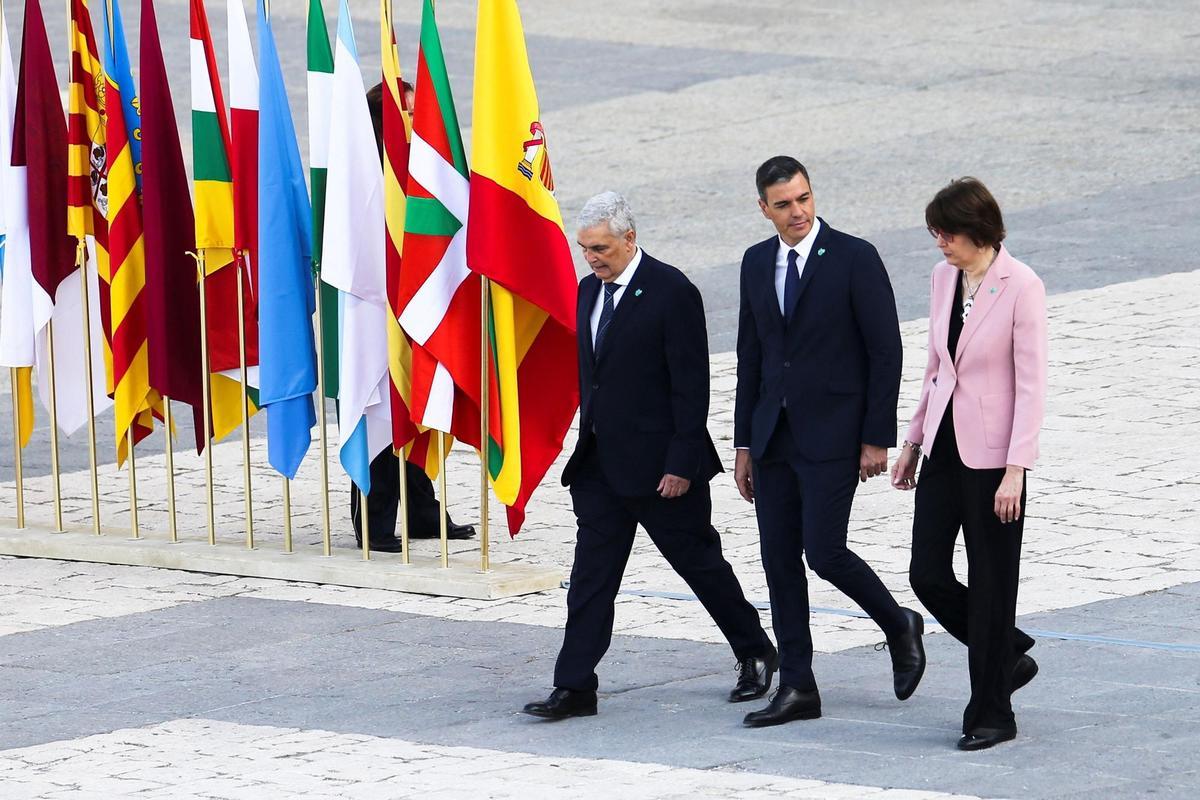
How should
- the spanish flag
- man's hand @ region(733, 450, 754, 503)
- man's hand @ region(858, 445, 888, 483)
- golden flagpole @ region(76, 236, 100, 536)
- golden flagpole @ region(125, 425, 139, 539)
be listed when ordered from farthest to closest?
golden flagpole @ region(76, 236, 100, 536) < golden flagpole @ region(125, 425, 139, 539) < the spanish flag < man's hand @ region(733, 450, 754, 503) < man's hand @ region(858, 445, 888, 483)

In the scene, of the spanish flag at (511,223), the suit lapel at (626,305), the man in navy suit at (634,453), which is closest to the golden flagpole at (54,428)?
the spanish flag at (511,223)

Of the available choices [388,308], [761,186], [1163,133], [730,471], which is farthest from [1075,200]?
[761,186]

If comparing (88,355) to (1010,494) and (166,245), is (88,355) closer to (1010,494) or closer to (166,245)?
(166,245)

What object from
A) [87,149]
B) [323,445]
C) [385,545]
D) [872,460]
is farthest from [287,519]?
[872,460]

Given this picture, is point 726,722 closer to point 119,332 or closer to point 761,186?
point 761,186

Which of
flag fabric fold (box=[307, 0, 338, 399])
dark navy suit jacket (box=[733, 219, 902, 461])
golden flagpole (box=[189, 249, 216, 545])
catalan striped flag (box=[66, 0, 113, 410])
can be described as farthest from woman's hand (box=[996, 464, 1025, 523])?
catalan striped flag (box=[66, 0, 113, 410])

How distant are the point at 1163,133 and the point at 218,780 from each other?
1622 cm

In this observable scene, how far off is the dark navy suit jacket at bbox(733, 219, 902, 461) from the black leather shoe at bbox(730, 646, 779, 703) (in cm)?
91

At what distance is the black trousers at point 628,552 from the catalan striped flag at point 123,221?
3.67m

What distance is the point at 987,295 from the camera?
7484 mm

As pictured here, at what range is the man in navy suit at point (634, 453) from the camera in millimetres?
8398

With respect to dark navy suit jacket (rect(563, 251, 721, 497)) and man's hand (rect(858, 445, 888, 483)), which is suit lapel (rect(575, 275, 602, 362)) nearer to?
dark navy suit jacket (rect(563, 251, 721, 497))

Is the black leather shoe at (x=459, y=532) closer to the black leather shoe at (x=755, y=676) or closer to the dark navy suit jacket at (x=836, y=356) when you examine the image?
the black leather shoe at (x=755, y=676)

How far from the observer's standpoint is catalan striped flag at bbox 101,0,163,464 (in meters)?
11.3
